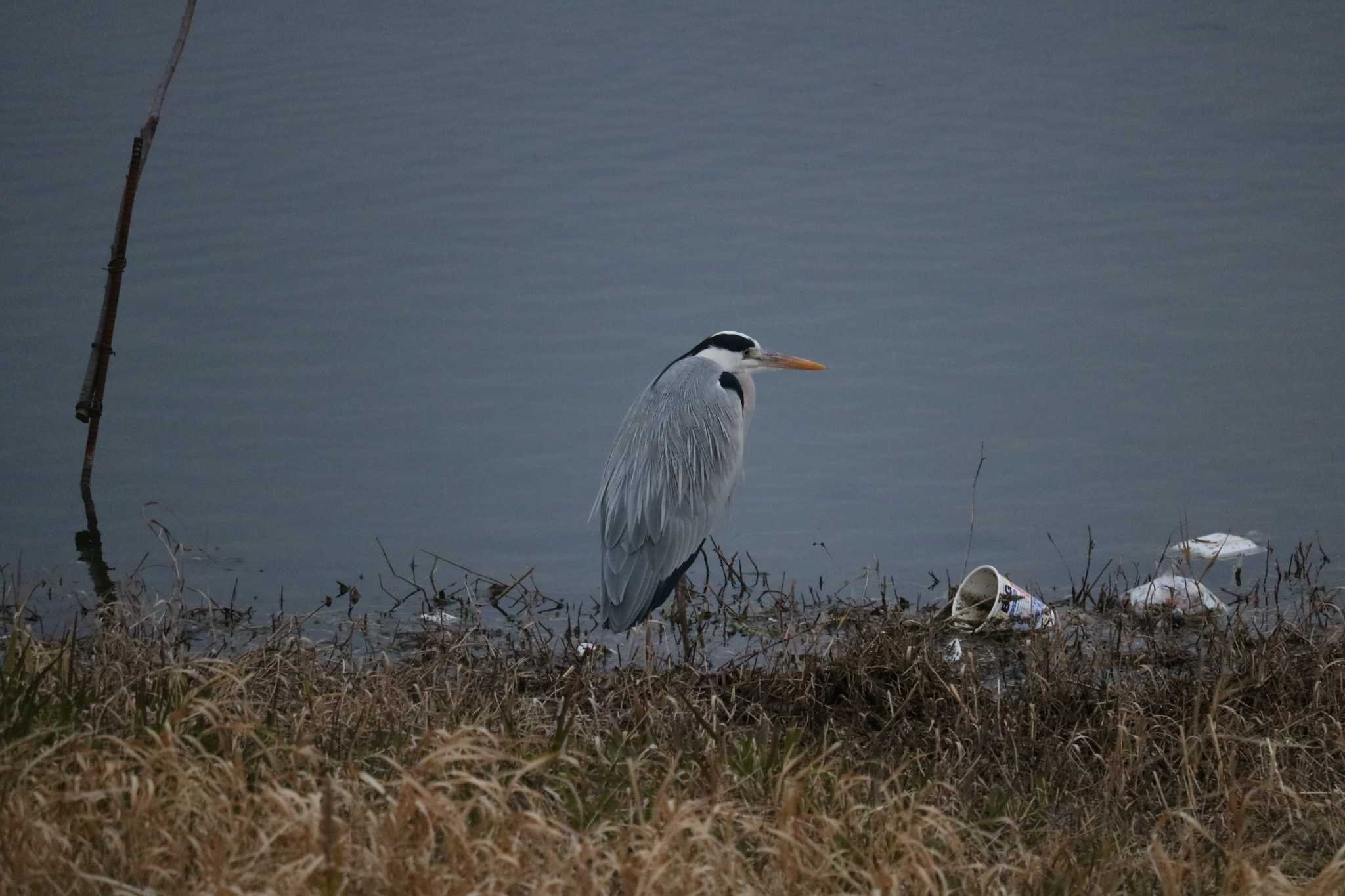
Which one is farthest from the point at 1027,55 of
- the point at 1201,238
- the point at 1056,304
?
the point at 1056,304

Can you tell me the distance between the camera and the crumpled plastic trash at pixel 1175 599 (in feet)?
17.3

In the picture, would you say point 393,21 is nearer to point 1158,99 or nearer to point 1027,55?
point 1027,55

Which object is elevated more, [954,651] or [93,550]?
[954,651]

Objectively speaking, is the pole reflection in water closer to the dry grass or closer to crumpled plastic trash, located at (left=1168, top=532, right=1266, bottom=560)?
the dry grass

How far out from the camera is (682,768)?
372cm

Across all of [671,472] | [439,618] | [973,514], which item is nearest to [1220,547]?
[973,514]

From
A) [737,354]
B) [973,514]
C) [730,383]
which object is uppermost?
[737,354]

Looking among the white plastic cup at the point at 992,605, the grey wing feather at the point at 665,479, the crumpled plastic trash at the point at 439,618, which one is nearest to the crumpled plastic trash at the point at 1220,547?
the white plastic cup at the point at 992,605

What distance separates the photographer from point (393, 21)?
48.0 feet

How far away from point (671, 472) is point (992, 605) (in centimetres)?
131

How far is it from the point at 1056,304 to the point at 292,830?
7114mm

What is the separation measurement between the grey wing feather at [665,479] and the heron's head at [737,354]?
0.10m

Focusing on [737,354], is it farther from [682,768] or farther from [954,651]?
[682,768]

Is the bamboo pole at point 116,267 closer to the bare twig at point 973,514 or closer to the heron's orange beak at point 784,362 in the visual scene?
the heron's orange beak at point 784,362
